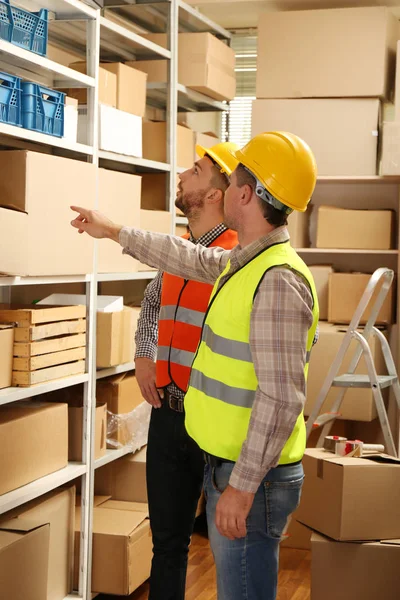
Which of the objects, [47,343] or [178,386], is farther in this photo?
[47,343]

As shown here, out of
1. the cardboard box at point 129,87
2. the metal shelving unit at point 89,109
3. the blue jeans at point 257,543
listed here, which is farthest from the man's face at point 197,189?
the blue jeans at point 257,543

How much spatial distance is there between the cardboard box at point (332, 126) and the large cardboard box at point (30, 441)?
2157mm

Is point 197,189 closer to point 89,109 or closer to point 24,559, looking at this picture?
point 89,109

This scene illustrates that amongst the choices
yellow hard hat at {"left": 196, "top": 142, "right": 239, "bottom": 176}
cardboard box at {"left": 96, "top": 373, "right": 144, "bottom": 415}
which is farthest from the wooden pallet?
yellow hard hat at {"left": 196, "top": 142, "right": 239, "bottom": 176}

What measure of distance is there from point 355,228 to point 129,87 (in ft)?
4.94

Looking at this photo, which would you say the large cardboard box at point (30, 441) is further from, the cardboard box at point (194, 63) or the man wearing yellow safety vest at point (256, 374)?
the cardboard box at point (194, 63)

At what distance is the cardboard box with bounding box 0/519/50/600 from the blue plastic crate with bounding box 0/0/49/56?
1.50 metres

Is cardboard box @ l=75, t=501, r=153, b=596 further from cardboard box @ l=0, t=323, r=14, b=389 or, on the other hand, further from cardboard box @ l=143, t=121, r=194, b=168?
cardboard box @ l=143, t=121, r=194, b=168

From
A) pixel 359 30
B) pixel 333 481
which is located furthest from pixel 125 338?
pixel 359 30

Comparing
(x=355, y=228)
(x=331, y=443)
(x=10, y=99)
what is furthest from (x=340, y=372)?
(x=10, y=99)

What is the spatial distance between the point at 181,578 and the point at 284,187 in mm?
1425

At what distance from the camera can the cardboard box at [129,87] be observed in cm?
352

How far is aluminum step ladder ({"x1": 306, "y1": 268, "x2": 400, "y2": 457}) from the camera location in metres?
3.88

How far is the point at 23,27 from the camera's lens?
266cm
